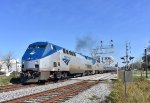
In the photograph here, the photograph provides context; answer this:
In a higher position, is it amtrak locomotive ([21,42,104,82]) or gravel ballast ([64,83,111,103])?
amtrak locomotive ([21,42,104,82])

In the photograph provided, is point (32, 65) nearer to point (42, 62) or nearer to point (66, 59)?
point (42, 62)

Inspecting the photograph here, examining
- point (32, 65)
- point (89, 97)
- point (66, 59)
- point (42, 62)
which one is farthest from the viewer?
point (66, 59)

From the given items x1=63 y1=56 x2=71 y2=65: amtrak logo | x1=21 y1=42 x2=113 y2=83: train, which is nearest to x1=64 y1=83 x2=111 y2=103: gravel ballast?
x1=21 y1=42 x2=113 y2=83: train

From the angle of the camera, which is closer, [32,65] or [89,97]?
[89,97]

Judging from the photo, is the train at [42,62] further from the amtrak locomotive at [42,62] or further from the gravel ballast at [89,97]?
the gravel ballast at [89,97]

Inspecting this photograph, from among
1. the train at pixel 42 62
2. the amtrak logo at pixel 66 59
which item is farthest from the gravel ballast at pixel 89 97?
the amtrak logo at pixel 66 59

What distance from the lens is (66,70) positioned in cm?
3450

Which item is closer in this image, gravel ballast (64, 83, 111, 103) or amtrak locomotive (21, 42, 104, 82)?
gravel ballast (64, 83, 111, 103)

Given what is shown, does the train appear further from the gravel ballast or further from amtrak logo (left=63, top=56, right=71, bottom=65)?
the gravel ballast

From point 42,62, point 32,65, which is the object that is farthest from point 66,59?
point 32,65

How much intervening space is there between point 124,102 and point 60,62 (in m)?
19.2

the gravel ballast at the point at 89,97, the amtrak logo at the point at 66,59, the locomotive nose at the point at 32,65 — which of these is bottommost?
the gravel ballast at the point at 89,97

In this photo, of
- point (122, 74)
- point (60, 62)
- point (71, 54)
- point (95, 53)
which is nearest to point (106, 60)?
point (95, 53)

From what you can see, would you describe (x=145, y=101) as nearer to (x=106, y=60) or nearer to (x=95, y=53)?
(x=95, y=53)
